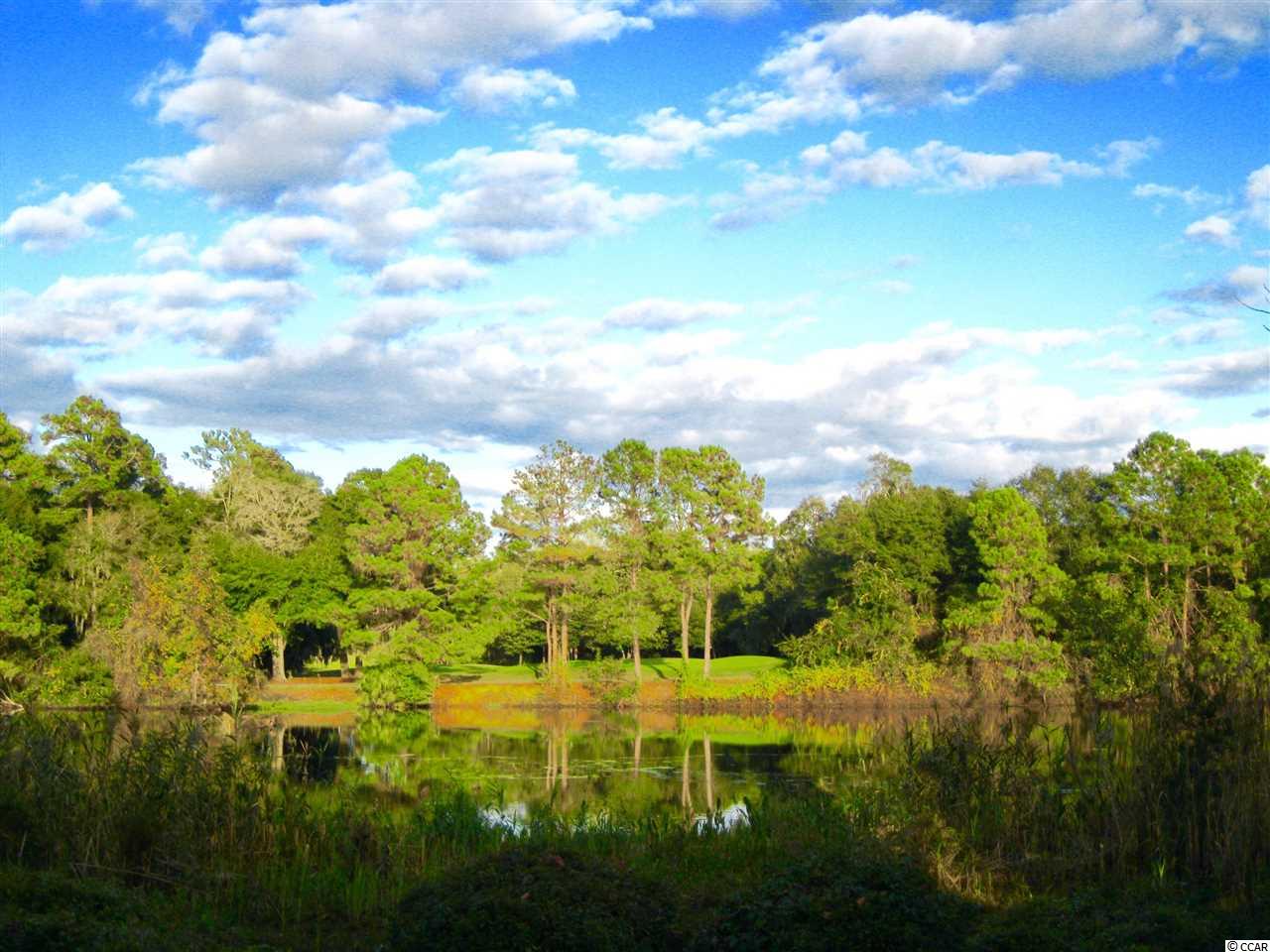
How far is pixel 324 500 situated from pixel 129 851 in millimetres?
45749

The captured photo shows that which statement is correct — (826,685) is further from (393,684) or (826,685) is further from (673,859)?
(673,859)

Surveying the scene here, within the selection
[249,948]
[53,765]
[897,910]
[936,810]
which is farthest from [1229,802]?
[53,765]

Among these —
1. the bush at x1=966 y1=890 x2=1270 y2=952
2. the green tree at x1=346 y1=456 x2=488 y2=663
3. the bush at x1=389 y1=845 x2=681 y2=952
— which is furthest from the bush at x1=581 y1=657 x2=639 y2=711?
the bush at x1=389 y1=845 x2=681 y2=952

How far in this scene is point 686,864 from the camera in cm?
905

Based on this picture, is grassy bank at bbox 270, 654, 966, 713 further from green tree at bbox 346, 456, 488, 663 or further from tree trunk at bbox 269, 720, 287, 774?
tree trunk at bbox 269, 720, 287, 774

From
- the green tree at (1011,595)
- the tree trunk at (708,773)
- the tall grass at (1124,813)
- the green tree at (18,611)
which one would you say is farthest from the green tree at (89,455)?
the tall grass at (1124,813)

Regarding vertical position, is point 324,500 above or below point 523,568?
above

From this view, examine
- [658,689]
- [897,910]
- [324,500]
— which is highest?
[324,500]

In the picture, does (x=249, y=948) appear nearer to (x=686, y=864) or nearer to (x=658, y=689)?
(x=686, y=864)

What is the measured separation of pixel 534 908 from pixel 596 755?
73.3 ft

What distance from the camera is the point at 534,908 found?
18.3 feet

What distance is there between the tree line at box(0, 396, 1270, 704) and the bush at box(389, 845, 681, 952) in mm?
27879

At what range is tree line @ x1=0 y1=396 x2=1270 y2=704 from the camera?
118 feet

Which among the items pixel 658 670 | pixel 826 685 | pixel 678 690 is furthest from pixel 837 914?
pixel 658 670
